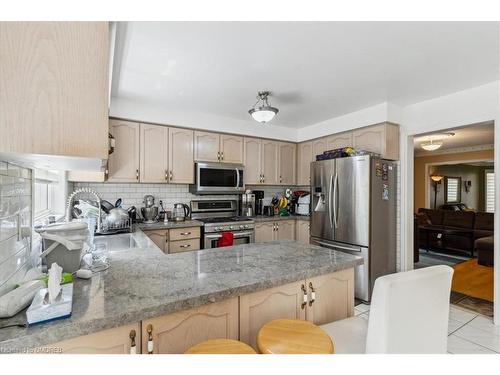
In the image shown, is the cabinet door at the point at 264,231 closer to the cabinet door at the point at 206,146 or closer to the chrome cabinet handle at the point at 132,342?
the cabinet door at the point at 206,146

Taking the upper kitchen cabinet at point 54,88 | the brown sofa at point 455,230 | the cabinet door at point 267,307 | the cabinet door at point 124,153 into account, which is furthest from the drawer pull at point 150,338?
the brown sofa at point 455,230

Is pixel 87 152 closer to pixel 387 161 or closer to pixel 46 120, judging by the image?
pixel 46 120

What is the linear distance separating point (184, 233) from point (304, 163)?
221 centimetres

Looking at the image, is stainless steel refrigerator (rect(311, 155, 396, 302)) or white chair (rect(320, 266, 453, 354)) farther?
stainless steel refrigerator (rect(311, 155, 396, 302))

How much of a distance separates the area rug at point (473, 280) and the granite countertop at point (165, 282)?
108 inches

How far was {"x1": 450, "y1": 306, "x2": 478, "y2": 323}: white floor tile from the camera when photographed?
101 inches

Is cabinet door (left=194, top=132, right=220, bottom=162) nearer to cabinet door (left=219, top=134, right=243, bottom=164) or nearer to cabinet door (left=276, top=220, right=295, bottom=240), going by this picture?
cabinet door (left=219, top=134, right=243, bottom=164)

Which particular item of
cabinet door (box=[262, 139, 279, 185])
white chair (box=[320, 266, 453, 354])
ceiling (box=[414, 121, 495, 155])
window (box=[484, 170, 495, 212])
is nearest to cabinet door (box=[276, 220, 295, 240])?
cabinet door (box=[262, 139, 279, 185])

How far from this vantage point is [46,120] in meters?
0.81

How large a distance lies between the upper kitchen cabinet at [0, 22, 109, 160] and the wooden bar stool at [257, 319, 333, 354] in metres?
0.89

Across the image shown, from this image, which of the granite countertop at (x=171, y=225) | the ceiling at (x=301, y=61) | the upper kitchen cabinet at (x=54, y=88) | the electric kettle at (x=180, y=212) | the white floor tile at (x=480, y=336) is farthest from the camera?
the electric kettle at (x=180, y=212)

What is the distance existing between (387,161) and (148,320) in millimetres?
3120

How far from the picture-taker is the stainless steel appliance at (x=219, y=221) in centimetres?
327
